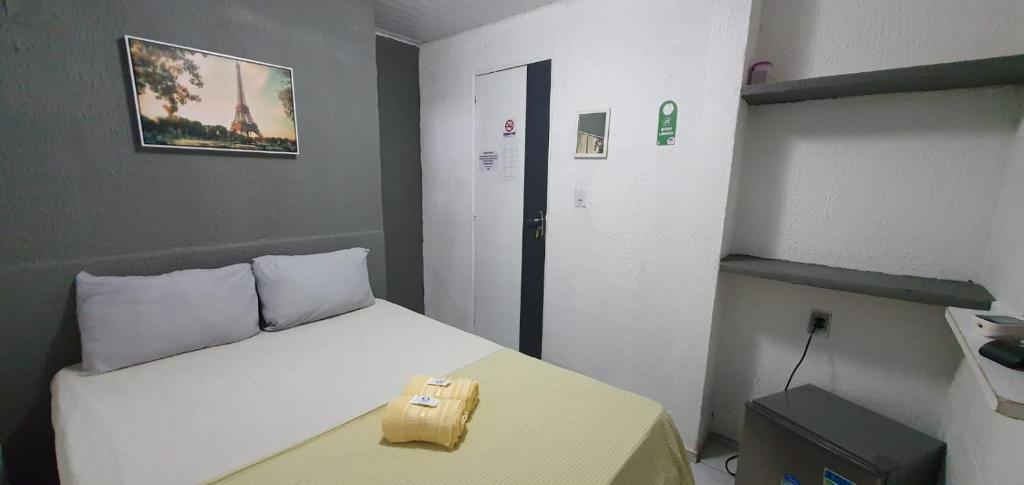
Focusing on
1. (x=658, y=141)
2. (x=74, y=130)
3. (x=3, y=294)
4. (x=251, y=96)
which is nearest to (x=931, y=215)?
(x=658, y=141)

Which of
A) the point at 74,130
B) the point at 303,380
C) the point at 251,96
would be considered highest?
the point at 251,96

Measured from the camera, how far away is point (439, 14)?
245 centimetres

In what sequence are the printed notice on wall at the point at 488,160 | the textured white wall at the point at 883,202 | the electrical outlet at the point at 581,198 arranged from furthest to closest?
1. the printed notice on wall at the point at 488,160
2. the electrical outlet at the point at 581,198
3. the textured white wall at the point at 883,202

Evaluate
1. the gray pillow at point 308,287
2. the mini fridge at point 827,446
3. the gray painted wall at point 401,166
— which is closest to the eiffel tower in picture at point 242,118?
the gray pillow at point 308,287

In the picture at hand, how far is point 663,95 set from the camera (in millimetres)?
1864

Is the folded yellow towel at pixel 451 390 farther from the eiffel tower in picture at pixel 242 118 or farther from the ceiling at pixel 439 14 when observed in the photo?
the ceiling at pixel 439 14

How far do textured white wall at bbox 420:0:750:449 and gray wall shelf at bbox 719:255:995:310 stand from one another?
0.63 feet

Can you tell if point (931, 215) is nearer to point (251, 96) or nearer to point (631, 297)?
point (631, 297)

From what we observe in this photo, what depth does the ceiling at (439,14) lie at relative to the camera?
7.48 ft

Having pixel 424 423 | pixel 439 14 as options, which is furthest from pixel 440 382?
pixel 439 14

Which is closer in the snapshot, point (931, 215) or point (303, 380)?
point (303, 380)

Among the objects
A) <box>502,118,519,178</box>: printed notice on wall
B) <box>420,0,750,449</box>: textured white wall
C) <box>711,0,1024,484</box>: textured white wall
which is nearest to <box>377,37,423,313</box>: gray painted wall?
<box>420,0,750,449</box>: textured white wall

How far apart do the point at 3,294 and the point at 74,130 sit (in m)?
0.64

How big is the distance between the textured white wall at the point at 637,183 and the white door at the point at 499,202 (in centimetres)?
22
